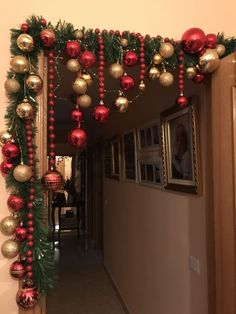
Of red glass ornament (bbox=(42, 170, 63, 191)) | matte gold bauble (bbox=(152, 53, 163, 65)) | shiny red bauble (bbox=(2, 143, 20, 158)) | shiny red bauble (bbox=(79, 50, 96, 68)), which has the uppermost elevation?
matte gold bauble (bbox=(152, 53, 163, 65))

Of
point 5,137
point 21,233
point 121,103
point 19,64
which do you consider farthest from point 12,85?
point 21,233

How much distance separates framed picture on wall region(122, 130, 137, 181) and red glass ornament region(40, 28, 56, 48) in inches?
64.5

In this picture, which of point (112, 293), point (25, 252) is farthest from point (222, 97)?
point (112, 293)

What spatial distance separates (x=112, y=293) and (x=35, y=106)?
3018 millimetres

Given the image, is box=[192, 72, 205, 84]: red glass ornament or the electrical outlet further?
the electrical outlet

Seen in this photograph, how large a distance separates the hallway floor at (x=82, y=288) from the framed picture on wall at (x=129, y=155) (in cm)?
134

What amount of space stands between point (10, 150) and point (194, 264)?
1145 mm

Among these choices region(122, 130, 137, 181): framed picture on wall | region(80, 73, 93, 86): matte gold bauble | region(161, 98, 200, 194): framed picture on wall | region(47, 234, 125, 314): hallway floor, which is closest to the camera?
region(80, 73, 93, 86): matte gold bauble

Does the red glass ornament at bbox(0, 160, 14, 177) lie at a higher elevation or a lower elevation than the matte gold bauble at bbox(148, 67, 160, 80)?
lower

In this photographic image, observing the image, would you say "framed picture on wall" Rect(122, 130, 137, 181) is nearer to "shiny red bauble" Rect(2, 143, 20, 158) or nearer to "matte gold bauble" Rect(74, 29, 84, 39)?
"matte gold bauble" Rect(74, 29, 84, 39)

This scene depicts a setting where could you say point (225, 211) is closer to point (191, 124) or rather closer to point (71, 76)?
point (191, 124)

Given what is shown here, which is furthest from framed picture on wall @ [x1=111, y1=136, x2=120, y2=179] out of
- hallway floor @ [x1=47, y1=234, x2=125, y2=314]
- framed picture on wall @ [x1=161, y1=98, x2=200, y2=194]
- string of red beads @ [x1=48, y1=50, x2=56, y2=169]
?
string of red beads @ [x1=48, y1=50, x2=56, y2=169]

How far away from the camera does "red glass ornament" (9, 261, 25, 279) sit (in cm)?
93

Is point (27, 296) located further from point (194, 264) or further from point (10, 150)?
point (194, 264)
